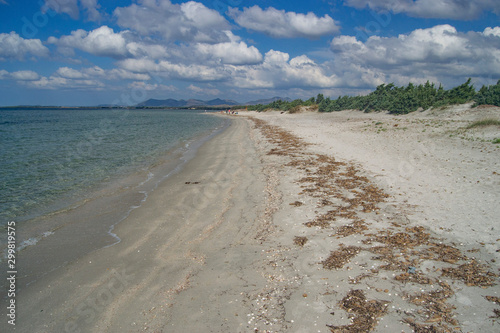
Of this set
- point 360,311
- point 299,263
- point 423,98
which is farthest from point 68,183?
point 423,98

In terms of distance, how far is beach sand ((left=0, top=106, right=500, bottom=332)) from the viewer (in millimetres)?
4270

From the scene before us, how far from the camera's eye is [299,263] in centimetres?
566

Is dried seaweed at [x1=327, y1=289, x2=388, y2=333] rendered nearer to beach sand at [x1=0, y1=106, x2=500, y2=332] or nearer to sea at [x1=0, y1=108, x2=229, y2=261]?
beach sand at [x1=0, y1=106, x2=500, y2=332]

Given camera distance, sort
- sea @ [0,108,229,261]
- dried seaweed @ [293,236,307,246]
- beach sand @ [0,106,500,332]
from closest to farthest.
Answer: beach sand @ [0,106,500,332] < dried seaweed @ [293,236,307,246] < sea @ [0,108,229,261]

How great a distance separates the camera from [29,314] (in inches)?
189

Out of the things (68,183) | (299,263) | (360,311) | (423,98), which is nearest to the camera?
(360,311)

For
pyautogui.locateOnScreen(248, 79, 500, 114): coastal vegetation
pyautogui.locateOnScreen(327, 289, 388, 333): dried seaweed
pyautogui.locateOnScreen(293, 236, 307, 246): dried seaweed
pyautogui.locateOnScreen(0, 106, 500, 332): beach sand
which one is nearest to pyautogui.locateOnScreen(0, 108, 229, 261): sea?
pyautogui.locateOnScreen(0, 106, 500, 332): beach sand

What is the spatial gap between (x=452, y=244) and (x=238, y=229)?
15.9 feet

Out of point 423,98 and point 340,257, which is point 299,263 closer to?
point 340,257

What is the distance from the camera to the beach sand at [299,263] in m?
4.27

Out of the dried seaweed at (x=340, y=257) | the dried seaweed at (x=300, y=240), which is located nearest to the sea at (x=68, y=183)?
the dried seaweed at (x=300, y=240)

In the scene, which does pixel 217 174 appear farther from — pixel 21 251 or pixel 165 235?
pixel 21 251

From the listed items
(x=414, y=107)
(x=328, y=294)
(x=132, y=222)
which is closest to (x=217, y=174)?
(x=132, y=222)

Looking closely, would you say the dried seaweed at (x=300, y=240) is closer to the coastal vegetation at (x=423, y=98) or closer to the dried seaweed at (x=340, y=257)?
the dried seaweed at (x=340, y=257)
